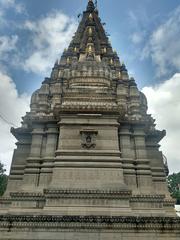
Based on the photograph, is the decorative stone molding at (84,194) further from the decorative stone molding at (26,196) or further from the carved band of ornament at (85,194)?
the decorative stone molding at (26,196)

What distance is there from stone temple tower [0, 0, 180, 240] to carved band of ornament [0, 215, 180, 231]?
44 mm

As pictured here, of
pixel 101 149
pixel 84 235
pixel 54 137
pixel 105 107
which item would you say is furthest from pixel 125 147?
pixel 84 235

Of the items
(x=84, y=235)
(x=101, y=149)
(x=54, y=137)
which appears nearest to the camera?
(x=84, y=235)

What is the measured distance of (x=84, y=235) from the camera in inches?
458

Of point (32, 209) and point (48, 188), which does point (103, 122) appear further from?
point (32, 209)

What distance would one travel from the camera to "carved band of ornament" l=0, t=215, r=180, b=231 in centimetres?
1179

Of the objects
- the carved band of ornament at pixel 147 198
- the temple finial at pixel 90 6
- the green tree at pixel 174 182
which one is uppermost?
the temple finial at pixel 90 6

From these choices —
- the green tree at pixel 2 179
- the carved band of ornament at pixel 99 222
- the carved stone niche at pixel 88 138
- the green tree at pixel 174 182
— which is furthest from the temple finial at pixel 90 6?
the green tree at pixel 174 182

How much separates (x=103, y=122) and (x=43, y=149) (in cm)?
428

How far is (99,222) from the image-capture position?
1184 cm

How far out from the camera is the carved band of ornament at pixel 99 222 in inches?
464

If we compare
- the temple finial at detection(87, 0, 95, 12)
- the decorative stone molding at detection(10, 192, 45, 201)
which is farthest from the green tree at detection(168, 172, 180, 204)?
the decorative stone molding at detection(10, 192, 45, 201)

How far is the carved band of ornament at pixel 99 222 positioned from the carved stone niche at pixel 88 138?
15.5ft

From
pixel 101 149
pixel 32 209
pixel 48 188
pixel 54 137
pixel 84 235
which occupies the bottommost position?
pixel 84 235
